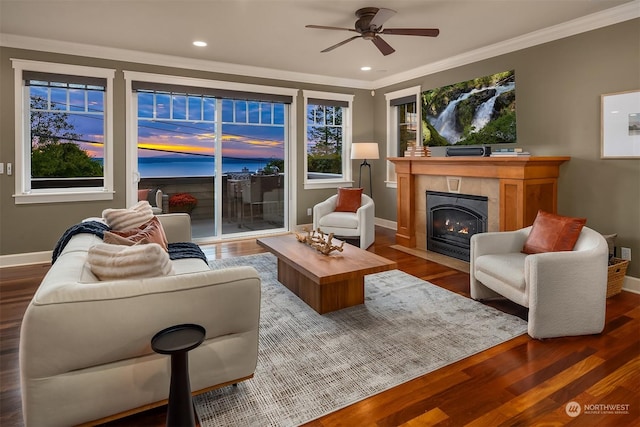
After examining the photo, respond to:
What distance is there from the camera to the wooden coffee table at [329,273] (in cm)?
295

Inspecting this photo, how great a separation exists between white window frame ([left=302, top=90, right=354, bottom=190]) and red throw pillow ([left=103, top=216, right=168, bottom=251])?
3649 mm

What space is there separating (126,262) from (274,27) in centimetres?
315

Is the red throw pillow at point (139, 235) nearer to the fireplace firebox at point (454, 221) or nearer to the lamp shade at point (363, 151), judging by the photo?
the fireplace firebox at point (454, 221)

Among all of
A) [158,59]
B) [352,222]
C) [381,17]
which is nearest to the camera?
[381,17]

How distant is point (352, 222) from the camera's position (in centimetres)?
525

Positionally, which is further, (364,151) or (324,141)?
(324,141)

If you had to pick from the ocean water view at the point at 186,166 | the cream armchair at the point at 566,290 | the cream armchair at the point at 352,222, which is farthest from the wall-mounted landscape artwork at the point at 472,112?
the ocean water view at the point at 186,166

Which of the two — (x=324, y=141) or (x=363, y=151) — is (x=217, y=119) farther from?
(x=363, y=151)

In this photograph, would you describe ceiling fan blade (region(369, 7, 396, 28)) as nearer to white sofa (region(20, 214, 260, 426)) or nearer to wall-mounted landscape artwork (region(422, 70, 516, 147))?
wall-mounted landscape artwork (region(422, 70, 516, 147))

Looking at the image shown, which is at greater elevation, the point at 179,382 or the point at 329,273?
the point at 329,273

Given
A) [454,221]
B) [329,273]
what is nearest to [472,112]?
[454,221]

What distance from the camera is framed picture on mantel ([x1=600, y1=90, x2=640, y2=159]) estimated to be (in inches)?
137

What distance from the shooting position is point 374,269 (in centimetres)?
304

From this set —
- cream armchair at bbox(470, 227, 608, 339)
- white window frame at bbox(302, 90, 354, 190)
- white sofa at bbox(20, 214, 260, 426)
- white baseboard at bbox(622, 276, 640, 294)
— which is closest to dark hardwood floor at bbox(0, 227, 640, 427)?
cream armchair at bbox(470, 227, 608, 339)
